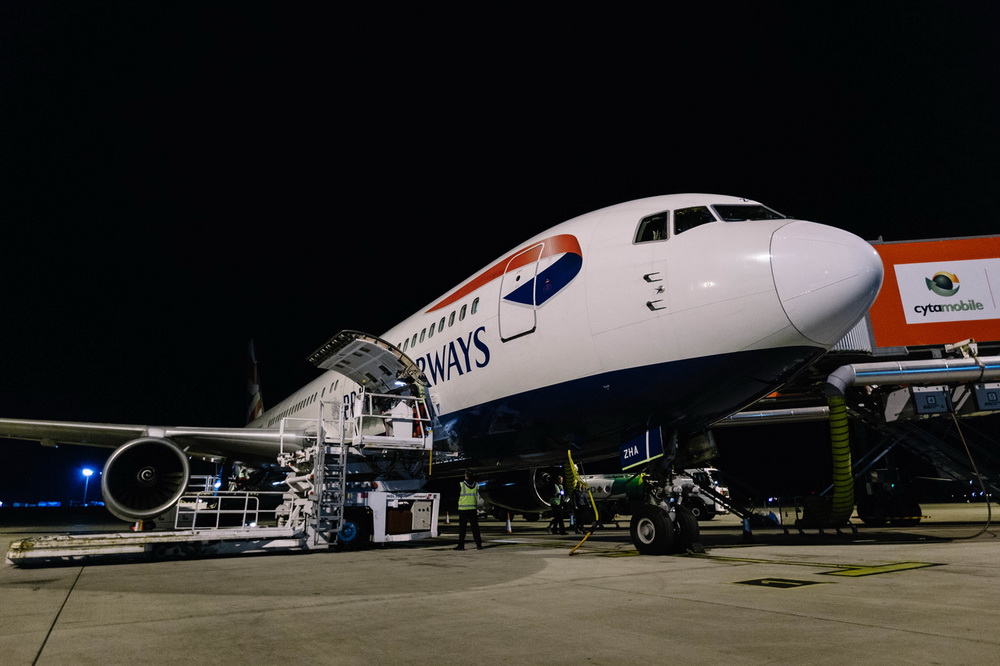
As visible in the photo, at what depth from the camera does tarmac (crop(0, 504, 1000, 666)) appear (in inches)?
126

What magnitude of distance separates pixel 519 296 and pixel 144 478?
809 centimetres

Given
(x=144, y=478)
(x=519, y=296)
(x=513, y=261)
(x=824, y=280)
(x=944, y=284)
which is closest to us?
(x=824, y=280)

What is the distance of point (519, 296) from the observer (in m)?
8.95

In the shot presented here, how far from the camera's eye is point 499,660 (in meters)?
3.06

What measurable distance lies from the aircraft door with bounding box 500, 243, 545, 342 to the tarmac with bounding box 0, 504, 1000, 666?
3227 millimetres

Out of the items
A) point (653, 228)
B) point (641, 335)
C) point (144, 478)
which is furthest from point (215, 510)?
point (653, 228)

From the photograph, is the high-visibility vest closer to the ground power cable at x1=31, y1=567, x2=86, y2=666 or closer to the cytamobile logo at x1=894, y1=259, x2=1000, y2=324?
the ground power cable at x1=31, y1=567, x2=86, y2=666

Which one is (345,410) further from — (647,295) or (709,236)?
(709,236)

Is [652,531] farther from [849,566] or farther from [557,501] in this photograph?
[557,501]

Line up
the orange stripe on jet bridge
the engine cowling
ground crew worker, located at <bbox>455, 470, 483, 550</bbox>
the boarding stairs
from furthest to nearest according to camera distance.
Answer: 1. the engine cowling
2. ground crew worker, located at <bbox>455, 470, 483, 550</bbox>
3. the boarding stairs
4. the orange stripe on jet bridge

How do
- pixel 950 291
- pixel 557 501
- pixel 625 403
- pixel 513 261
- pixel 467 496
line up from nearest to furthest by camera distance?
pixel 625 403 < pixel 513 261 < pixel 467 496 < pixel 557 501 < pixel 950 291

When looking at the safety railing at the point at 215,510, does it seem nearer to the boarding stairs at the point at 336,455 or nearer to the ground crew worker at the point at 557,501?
the boarding stairs at the point at 336,455

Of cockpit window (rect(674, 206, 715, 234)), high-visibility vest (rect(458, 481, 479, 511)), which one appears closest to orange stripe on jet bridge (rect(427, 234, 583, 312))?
cockpit window (rect(674, 206, 715, 234))

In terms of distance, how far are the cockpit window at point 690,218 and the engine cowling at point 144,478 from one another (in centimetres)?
980
